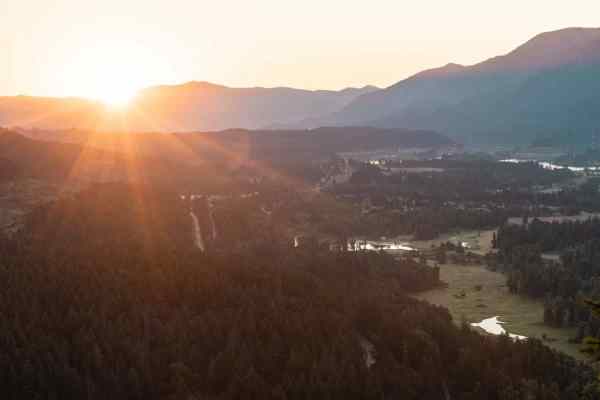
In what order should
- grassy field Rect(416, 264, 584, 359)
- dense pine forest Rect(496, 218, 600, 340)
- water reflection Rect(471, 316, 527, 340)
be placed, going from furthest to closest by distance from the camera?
dense pine forest Rect(496, 218, 600, 340) < water reflection Rect(471, 316, 527, 340) < grassy field Rect(416, 264, 584, 359)

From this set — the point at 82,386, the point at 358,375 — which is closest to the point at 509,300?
the point at 358,375

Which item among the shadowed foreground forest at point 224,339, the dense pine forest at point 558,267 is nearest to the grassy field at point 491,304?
the dense pine forest at point 558,267

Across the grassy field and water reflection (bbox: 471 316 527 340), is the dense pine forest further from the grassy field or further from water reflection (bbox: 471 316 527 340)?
water reflection (bbox: 471 316 527 340)

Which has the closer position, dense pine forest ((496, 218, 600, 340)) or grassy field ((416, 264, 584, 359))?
grassy field ((416, 264, 584, 359))

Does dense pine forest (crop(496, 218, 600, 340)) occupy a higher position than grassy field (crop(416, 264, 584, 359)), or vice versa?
dense pine forest (crop(496, 218, 600, 340))

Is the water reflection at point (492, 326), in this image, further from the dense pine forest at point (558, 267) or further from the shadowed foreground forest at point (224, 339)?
the shadowed foreground forest at point (224, 339)

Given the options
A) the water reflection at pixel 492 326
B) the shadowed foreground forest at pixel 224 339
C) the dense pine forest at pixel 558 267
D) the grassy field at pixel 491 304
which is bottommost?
the water reflection at pixel 492 326

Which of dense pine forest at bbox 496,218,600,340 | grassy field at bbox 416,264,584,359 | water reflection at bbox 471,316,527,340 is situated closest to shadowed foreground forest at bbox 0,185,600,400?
water reflection at bbox 471,316,527,340
